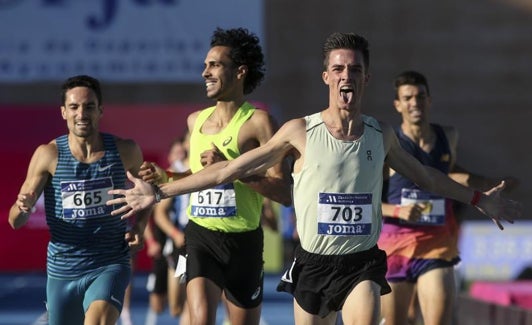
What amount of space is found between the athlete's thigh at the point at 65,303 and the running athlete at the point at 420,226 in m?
2.19

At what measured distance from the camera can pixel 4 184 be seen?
25.6 metres

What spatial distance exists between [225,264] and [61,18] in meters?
20.4

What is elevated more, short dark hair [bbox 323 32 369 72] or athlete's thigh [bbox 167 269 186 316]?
short dark hair [bbox 323 32 369 72]

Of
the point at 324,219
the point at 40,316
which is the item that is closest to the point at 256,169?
the point at 324,219

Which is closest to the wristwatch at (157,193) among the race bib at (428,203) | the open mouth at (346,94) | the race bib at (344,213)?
the race bib at (344,213)

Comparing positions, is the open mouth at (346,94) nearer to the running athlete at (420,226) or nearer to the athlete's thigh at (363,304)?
the athlete's thigh at (363,304)

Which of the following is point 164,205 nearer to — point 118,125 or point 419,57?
point 118,125

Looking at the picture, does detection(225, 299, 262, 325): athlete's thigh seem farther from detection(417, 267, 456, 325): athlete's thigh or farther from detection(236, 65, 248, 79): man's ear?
detection(417, 267, 456, 325): athlete's thigh


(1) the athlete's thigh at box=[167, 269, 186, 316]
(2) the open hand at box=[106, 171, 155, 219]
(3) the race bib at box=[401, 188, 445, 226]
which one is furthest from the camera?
(1) the athlete's thigh at box=[167, 269, 186, 316]

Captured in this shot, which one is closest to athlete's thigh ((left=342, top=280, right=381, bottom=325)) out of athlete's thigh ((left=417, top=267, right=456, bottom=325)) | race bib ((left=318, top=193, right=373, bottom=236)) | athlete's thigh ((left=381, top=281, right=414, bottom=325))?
race bib ((left=318, top=193, right=373, bottom=236))

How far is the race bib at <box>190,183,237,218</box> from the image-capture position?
7.94 m

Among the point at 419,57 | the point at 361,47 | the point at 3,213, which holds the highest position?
the point at 361,47

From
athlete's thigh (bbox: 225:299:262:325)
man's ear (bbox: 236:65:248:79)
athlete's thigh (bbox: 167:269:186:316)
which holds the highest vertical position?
man's ear (bbox: 236:65:248:79)

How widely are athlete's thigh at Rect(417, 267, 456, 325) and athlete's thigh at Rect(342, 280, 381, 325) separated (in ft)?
6.46
